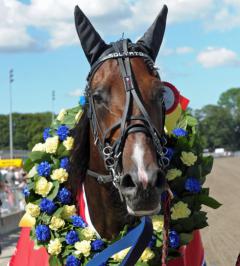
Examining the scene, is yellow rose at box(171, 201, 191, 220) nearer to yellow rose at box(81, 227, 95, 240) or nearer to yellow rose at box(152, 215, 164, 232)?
yellow rose at box(152, 215, 164, 232)

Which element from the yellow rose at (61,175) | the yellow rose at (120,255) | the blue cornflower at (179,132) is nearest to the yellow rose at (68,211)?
the yellow rose at (61,175)

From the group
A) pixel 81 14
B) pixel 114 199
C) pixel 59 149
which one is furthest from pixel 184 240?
pixel 81 14

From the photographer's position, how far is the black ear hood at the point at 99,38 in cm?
360

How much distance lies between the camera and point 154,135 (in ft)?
10.1

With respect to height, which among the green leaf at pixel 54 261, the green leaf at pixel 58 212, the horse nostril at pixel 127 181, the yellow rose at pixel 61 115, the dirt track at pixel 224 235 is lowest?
the dirt track at pixel 224 235

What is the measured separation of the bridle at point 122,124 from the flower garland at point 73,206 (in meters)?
0.65

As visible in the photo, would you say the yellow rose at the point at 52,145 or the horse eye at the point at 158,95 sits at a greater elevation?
the horse eye at the point at 158,95

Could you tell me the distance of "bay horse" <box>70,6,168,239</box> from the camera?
114 inches

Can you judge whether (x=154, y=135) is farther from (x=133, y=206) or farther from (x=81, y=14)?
(x=81, y=14)

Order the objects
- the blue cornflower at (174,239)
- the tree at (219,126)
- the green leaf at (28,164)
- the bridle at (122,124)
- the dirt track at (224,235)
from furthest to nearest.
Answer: the tree at (219,126), the dirt track at (224,235), the green leaf at (28,164), the blue cornflower at (174,239), the bridle at (122,124)

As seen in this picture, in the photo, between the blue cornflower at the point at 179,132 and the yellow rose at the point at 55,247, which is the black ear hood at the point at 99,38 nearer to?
the blue cornflower at the point at 179,132

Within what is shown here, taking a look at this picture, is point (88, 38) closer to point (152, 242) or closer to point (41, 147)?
point (41, 147)

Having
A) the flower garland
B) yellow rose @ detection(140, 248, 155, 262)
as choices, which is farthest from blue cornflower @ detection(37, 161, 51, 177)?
yellow rose @ detection(140, 248, 155, 262)

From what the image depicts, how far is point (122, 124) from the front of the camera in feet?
10.2
